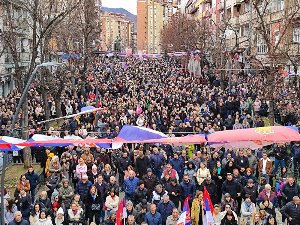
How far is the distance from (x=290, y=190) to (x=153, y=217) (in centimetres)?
363

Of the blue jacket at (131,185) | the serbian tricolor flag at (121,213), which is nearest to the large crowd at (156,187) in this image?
the blue jacket at (131,185)

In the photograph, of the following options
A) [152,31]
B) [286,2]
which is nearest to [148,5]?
[152,31]

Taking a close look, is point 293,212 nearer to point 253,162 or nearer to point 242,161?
point 242,161


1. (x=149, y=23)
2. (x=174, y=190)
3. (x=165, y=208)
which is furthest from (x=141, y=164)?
(x=149, y=23)

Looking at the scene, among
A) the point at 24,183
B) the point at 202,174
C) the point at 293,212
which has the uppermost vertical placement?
the point at 202,174

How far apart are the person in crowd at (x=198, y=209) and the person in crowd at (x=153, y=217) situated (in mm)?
1054

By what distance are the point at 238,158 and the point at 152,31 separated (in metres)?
172

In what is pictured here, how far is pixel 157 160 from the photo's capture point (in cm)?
1362

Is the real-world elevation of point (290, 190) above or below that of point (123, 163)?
below

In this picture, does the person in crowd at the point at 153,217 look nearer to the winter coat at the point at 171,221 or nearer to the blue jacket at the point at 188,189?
the winter coat at the point at 171,221

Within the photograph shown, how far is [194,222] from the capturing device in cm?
1038

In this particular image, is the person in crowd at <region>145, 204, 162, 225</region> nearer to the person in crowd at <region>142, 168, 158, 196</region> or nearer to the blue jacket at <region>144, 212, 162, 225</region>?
the blue jacket at <region>144, 212, 162, 225</region>

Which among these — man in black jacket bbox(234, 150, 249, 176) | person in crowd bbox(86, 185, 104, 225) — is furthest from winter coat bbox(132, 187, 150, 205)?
man in black jacket bbox(234, 150, 249, 176)

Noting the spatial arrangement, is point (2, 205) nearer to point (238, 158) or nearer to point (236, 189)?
point (236, 189)
